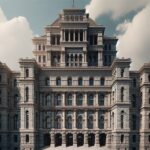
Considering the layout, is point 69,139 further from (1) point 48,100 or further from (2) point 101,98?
(2) point 101,98

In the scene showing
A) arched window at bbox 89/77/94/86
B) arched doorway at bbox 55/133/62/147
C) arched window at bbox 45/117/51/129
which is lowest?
arched doorway at bbox 55/133/62/147

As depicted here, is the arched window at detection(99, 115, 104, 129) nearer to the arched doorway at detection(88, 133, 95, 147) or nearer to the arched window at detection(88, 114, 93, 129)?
the arched window at detection(88, 114, 93, 129)

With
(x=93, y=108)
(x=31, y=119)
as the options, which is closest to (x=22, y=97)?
(x=31, y=119)

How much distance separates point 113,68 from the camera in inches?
3506

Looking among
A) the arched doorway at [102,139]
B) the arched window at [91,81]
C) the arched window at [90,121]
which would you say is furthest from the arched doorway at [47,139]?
the arched window at [91,81]

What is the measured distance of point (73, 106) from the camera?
8975 cm

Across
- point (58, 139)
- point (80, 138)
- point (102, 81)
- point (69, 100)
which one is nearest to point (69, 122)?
point (80, 138)

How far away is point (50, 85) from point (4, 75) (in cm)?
1206

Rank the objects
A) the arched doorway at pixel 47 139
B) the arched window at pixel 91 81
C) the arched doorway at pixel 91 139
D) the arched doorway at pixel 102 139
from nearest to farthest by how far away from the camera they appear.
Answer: the arched doorway at pixel 47 139 < the arched doorway at pixel 91 139 < the arched doorway at pixel 102 139 < the arched window at pixel 91 81

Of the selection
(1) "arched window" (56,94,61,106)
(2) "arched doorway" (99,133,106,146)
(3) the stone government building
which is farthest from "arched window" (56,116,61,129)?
(2) "arched doorway" (99,133,106,146)

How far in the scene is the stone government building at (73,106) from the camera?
8494cm

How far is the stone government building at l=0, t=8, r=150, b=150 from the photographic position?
279ft

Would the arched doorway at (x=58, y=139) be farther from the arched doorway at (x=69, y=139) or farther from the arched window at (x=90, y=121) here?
the arched window at (x=90, y=121)

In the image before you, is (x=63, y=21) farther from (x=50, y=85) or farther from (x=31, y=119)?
(x=31, y=119)
